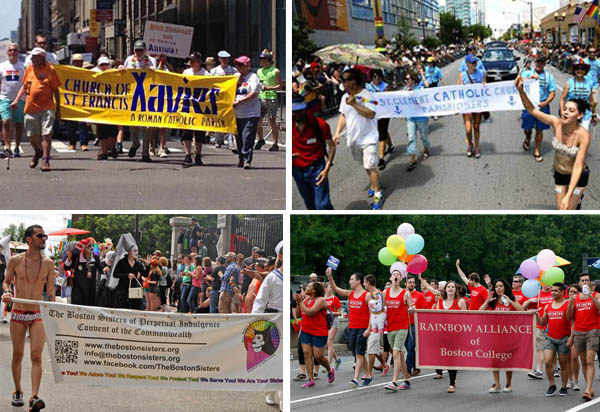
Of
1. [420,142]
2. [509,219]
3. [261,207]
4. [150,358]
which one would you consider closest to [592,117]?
[420,142]

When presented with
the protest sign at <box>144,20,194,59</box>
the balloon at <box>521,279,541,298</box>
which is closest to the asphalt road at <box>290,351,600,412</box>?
the balloon at <box>521,279,541,298</box>

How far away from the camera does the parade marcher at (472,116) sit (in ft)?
34.3

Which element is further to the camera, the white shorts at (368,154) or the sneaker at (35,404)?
the white shorts at (368,154)

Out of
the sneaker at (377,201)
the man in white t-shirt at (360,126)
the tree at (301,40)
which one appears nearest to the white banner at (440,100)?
the man in white t-shirt at (360,126)

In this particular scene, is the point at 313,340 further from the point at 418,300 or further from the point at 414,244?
the point at 414,244

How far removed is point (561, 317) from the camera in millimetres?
9508

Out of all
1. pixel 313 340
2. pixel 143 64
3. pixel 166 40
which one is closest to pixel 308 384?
pixel 313 340

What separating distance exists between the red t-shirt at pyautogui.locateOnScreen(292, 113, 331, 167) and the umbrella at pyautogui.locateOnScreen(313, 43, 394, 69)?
66.3 inches

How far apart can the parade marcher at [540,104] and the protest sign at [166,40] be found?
7047 millimetres

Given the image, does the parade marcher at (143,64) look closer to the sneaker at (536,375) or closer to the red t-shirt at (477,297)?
the red t-shirt at (477,297)

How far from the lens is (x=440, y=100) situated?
10422 millimetres

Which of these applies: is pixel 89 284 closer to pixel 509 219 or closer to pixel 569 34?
pixel 569 34

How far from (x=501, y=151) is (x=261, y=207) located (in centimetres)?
320

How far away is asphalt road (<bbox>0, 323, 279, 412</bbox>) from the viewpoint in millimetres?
8117
